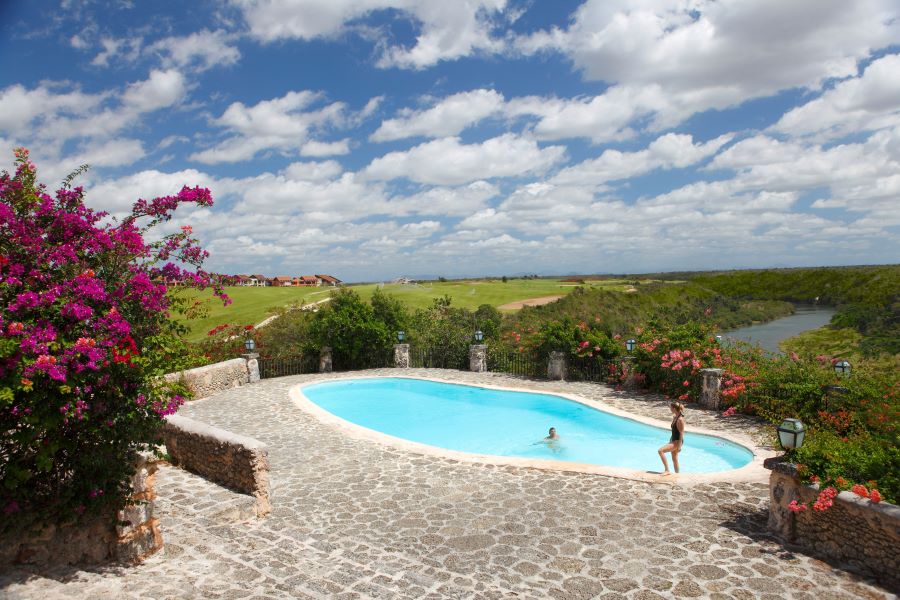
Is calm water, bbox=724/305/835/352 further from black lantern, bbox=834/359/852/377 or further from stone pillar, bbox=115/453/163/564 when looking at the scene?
stone pillar, bbox=115/453/163/564

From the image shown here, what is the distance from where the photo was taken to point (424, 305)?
47.5m

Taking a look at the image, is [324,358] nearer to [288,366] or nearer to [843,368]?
[288,366]

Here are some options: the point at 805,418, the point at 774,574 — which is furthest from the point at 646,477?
the point at 805,418

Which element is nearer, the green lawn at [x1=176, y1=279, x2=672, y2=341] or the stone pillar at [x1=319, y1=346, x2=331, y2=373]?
the stone pillar at [x1=319, y1=346, x2=331, y2=373]

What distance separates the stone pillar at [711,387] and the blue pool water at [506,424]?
1.24 m

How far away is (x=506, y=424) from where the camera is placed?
56.4ft

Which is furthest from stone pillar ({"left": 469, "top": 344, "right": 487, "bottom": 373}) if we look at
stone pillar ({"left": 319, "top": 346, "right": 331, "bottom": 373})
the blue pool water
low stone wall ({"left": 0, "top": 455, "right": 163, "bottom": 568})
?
low stone wall ({"left": 0, "top": 455, "right": 163, "bottom": 568})

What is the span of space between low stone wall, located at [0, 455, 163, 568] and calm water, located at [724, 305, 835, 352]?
4190 centimetres

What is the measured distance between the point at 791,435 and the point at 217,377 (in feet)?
55.5

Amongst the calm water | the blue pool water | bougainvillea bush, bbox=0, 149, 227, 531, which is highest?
bougainvillea bush, bbox=0, 149, 227, 531

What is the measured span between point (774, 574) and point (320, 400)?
603 inches

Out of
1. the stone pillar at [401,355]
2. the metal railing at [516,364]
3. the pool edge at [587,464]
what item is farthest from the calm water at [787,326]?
the pool edge at [587,464]

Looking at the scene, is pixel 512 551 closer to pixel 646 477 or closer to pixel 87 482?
pixel 646 477

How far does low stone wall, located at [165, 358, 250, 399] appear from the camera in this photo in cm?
1755
